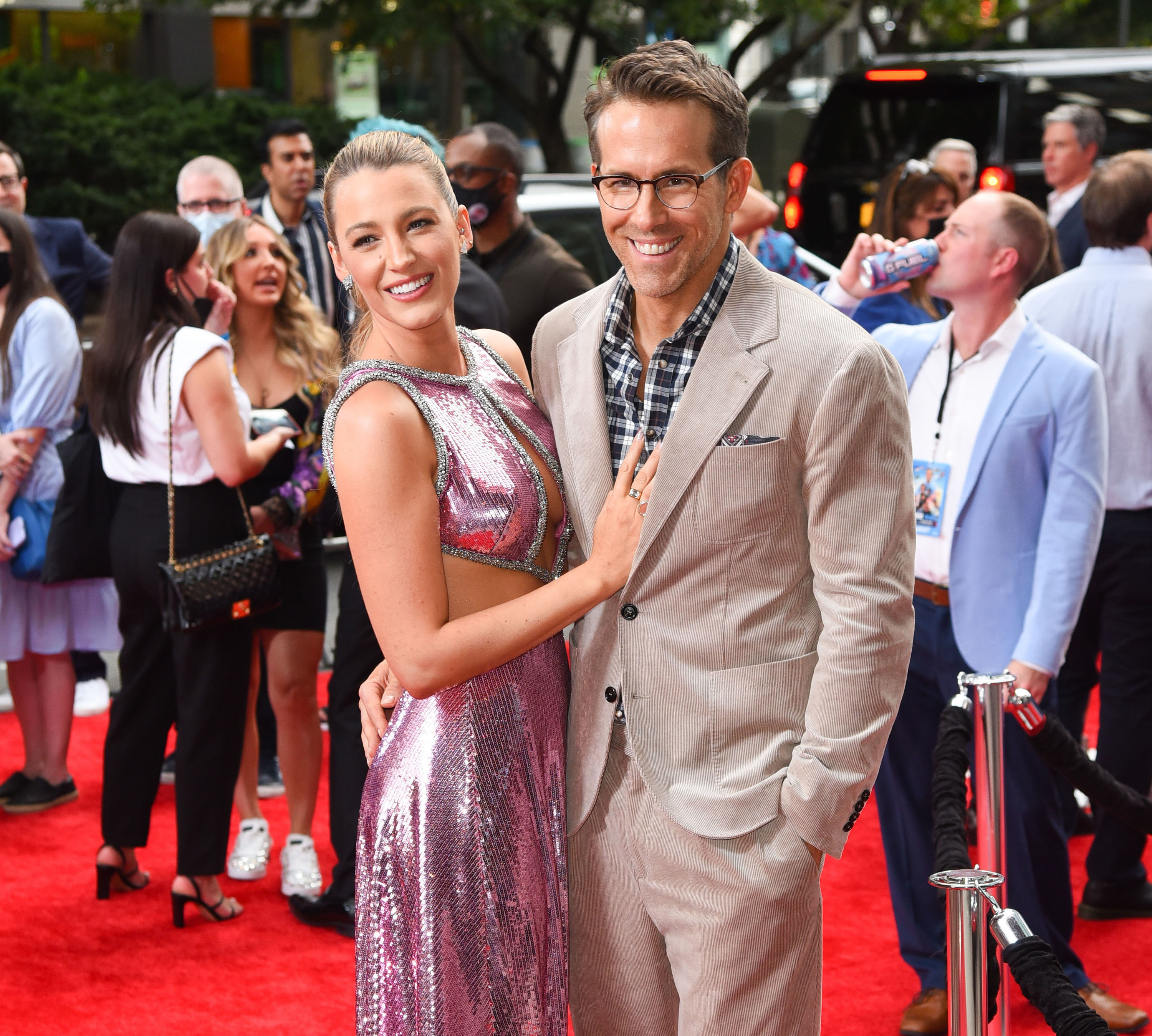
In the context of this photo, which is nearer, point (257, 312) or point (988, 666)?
point (988, 666)

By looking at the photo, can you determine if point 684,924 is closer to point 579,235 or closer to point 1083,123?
point 579,235

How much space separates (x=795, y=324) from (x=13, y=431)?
3646 millimetres

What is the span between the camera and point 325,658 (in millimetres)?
6633

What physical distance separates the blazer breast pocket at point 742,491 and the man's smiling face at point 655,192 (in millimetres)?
280

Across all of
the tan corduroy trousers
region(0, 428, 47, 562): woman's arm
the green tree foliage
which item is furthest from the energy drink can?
the green tree foliage

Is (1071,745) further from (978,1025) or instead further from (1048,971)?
(1048,971)

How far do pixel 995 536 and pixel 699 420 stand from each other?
1.51 meters

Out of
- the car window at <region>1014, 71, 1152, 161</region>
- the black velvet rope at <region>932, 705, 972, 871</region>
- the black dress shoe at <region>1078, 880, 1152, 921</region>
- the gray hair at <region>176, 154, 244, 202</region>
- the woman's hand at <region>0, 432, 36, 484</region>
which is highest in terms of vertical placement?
the car window at <region>1014, 71, 1152, 161</region>

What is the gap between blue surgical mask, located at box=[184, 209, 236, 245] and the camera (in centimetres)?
587

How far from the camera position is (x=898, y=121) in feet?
33.9

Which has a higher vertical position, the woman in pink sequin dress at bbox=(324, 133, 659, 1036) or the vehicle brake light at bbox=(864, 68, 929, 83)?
the vehicle brake light at bbox=(864, 68, 929, 83)

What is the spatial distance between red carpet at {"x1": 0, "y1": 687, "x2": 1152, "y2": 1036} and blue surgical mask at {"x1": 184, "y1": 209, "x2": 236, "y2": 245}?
251 cm

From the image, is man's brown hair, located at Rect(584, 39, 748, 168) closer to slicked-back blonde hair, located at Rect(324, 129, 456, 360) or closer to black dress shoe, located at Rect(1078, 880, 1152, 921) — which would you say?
slicked-back blonde hair, located at Rect(324, 129, 456, 360)

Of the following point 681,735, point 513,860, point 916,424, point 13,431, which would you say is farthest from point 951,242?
point 13,431
